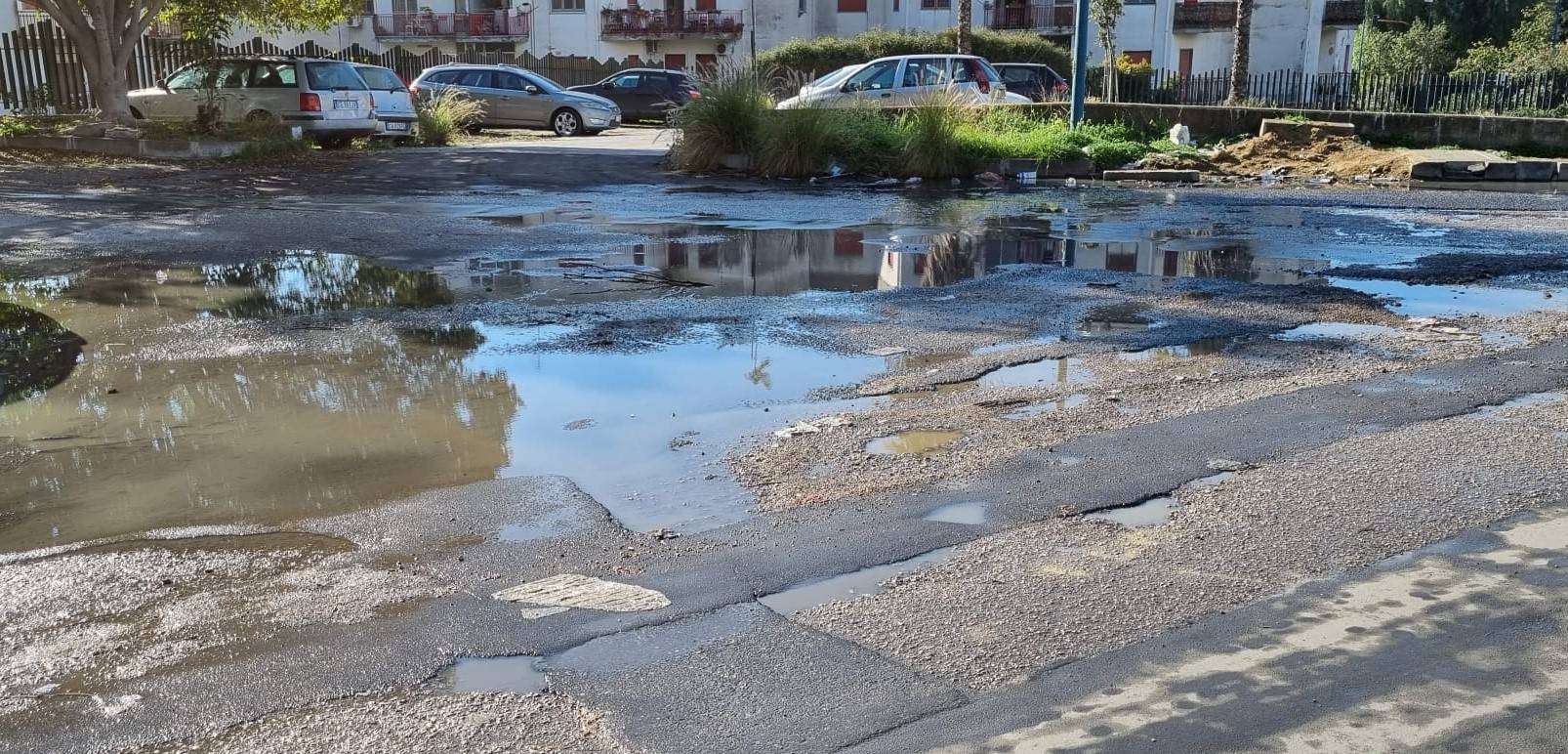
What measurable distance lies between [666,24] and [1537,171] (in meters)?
41.2

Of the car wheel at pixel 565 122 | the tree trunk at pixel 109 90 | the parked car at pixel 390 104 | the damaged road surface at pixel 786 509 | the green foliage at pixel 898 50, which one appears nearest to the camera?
the damaged road surface at pixel 786 509

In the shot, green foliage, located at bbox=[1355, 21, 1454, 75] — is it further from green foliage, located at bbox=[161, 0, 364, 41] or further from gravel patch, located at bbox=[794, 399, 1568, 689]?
gravel patch, located at bbox=[794, 399, 1568, 689]

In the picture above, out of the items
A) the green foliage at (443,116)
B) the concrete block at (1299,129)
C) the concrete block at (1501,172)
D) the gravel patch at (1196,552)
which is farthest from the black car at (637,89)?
the gravel patch at (1196,552)

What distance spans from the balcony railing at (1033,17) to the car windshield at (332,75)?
34.9 metres

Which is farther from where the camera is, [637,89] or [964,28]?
[964,28]

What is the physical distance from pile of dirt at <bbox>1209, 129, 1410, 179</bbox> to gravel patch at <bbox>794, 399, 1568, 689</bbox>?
13267 millimetres

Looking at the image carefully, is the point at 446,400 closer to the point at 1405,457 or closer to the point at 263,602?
the point at 263,602

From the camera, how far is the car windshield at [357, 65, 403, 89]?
69.7ft

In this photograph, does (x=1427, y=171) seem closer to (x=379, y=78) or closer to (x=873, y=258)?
(x=873, y=258)

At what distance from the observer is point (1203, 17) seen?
157ft

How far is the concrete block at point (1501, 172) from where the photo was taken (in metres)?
16.7

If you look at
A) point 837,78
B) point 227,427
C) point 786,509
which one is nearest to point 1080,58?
point 837,78

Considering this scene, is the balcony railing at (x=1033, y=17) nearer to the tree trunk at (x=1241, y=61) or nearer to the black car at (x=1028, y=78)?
the black car at (x=1028, y=78)

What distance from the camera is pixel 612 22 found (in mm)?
53594
